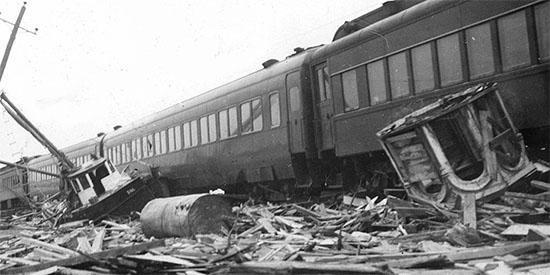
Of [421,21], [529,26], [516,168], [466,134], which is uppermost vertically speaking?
[421,21]

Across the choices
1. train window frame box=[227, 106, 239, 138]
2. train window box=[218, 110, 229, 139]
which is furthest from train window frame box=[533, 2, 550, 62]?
train window box=[218, 110, 229, 139]

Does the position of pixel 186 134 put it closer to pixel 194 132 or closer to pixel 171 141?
pixel 194 132

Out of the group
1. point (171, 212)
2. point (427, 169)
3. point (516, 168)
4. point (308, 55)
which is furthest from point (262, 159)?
point (516, 168)

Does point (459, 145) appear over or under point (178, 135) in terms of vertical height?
under

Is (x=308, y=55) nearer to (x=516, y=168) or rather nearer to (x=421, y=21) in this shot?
(x=421, y=21)

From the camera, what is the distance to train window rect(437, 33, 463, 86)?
8.70 meters

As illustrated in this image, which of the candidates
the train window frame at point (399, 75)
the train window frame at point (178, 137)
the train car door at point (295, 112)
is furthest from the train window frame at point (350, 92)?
the train window frame at point (178, 137)

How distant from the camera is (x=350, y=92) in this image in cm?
1120

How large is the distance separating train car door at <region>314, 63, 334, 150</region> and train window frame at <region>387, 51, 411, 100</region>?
209cm

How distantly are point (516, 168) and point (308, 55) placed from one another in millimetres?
6736

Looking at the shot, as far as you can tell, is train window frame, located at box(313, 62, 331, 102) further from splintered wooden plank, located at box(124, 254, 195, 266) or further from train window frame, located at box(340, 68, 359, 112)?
splintered wooden plank, located at box(124, 254, 195, 266)

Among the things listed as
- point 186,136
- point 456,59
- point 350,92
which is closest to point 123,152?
point 186,136

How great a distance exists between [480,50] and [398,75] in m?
1.87

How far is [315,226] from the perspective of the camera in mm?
8789
